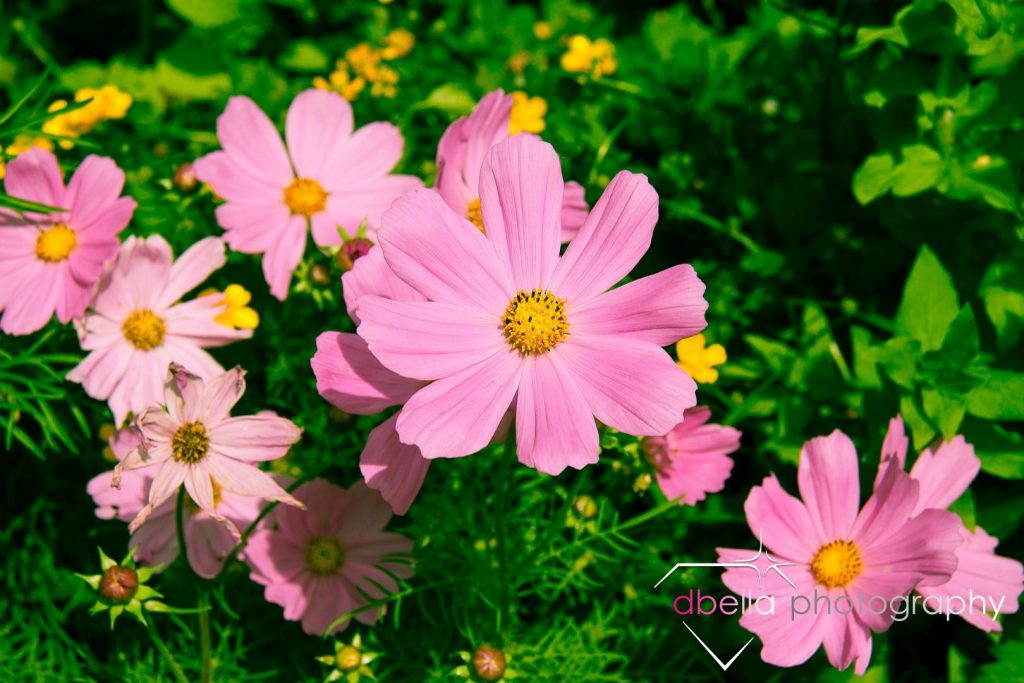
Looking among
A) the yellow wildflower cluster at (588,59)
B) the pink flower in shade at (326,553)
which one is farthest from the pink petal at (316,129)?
the pink flower in shade at (326,553)

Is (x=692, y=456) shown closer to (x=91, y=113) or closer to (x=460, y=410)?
(x=460, y=410)

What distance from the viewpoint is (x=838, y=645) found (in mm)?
1198

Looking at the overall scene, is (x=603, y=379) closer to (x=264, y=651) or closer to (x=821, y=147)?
(x=264, y=651)

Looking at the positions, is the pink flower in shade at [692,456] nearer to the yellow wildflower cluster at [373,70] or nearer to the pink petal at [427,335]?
the pink petal at [427,335]

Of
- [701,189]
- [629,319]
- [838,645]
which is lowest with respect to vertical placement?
[838,645]

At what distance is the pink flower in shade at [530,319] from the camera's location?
0.99 meters

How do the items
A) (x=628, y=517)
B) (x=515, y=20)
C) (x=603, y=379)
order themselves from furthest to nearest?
(x=515, y=20), (x=628, y=517), (x=603, y=379)

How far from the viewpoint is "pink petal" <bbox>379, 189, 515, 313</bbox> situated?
103 centimetres

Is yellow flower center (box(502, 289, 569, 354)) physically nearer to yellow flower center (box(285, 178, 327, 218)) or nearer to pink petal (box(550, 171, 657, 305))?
pink petal (box(550, 171, 657, 305))

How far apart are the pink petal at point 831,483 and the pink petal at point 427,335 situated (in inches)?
18.2

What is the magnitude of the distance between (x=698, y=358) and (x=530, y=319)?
1.05 feet

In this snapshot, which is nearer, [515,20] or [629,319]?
[629,319]

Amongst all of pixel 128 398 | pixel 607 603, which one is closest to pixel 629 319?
pixel 607 603

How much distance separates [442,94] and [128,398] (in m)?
0.77
